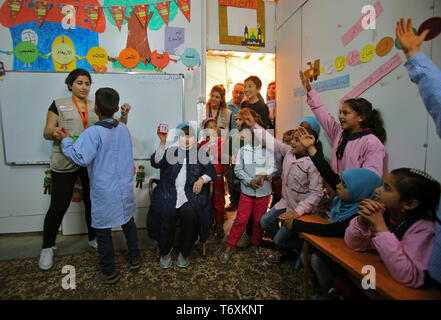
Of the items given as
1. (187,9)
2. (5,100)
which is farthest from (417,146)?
(5,100)

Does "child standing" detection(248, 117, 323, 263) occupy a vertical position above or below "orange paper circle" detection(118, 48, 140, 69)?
below

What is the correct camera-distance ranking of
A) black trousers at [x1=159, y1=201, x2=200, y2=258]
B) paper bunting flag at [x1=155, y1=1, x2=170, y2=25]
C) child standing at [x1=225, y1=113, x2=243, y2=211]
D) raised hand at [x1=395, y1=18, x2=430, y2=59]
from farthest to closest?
paper bunting flag at [x1=155, y1=1, x2=170, y2=25] → child standing at [x1=225, y1=113, x2=243, y2=211] → black trousers at [x1=159, y1=201, x2=200, y2=258] → raised hand at [x1=395, y1=18, x2=430, y2=59]

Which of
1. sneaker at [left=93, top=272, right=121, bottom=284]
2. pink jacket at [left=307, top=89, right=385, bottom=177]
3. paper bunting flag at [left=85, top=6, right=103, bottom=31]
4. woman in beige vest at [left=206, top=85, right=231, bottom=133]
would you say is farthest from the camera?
woman in beige vest at [left=206, top=85, right=231, bottom=133]

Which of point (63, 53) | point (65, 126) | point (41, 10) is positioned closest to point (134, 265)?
point (65, 126)

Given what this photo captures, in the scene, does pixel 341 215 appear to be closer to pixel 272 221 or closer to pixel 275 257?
pixel 272 221

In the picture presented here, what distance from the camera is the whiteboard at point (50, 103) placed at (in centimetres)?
239

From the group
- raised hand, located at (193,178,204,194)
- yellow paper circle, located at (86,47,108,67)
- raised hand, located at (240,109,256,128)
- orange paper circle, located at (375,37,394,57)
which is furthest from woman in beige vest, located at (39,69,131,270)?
orange paper circle, located at (375,37,394,57)

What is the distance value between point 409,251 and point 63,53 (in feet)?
10.4

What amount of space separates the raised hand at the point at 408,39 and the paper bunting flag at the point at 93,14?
2686mm

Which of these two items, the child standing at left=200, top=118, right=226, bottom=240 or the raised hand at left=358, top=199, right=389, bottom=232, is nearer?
the raised hand at left=358, top=199, right=389, bottom=232

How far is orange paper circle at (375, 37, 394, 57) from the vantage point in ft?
4.89

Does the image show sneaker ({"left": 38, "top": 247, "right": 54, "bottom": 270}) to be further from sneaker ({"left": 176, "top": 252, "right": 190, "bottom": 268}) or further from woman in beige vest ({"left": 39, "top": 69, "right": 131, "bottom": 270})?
sneaker ({"left": 176, "top": 252, "right": 190, "bottom": 268})

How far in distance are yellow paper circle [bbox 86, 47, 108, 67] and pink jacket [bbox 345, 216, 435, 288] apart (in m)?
2.80
